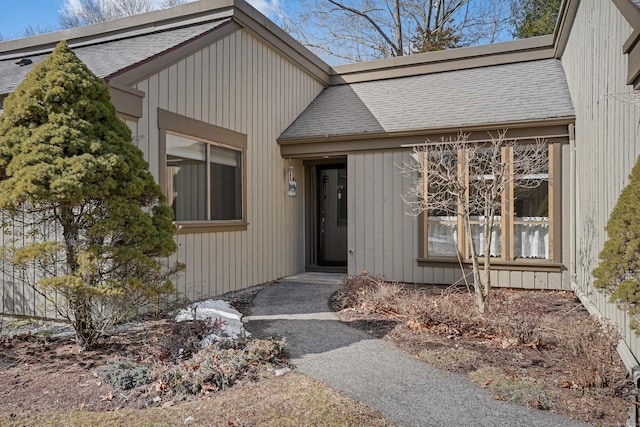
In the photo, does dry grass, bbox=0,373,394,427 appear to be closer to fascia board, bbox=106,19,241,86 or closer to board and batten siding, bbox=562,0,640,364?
board and batten siding, bbox=562,0,640,364

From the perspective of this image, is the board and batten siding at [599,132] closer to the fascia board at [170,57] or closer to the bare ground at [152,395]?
the bare ground at [152,395]

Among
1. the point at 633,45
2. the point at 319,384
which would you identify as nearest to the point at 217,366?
the point at 319,384

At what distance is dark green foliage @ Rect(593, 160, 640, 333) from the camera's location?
105 inches

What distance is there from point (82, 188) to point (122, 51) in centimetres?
422

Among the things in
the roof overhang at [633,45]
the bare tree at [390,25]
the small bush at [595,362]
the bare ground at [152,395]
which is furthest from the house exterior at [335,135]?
the bare tree at [390,25]

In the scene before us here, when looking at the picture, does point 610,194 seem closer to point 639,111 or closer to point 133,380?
point 639,111

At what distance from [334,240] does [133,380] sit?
663cm

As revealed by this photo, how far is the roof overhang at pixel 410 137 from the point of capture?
7082 mm

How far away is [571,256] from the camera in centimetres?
691

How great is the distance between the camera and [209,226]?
6641 millimetres

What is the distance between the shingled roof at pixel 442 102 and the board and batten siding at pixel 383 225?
0.66 meters

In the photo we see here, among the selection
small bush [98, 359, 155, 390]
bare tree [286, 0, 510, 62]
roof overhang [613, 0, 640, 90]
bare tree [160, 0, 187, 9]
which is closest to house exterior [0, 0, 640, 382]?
roof overhang [613, 0, 640, 90]

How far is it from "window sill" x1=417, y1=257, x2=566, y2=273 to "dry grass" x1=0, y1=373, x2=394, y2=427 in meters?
4.80

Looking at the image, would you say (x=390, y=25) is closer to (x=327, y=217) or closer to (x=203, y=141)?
(x=327, y=217)
